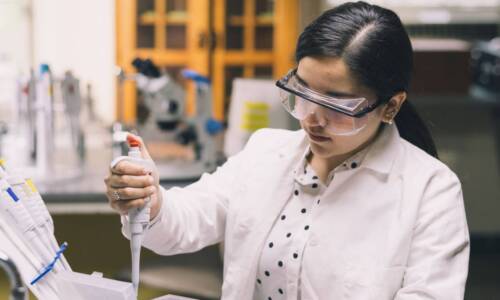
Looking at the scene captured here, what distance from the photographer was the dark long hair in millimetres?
1364

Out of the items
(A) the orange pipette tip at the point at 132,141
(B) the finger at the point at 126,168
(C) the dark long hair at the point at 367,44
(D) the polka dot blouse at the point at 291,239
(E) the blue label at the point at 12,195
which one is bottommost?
(D) the polka dot blouse at the point at 291,239

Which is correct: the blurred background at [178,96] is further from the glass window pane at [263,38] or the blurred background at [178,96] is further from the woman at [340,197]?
the woman at [340,197]

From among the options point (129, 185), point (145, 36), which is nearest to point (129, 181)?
point (129, 185)

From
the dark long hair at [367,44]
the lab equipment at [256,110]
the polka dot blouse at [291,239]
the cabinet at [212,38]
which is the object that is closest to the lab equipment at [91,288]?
the polka dot blouse at [291,239]

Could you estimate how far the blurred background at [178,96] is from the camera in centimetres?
279

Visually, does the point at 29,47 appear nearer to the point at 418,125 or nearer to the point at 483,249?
the point at 483,249

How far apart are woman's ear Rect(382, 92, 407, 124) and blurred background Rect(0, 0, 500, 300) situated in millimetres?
372

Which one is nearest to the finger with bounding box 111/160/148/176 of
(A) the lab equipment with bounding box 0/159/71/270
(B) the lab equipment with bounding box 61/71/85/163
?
(A) the lab equipment with bounding box 0/159/71/270

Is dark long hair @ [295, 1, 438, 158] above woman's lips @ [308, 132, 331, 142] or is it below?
above

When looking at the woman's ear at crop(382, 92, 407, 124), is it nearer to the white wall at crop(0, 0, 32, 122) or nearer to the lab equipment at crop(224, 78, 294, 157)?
the lab equipment at crop(224, 78, 294, 157)

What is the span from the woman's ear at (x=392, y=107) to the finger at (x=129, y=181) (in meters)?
0.54

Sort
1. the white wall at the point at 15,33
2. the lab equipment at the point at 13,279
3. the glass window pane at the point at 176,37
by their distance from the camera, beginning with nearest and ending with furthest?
the lab equipment at the point at 13,279, the white wall at the point at 15,33, the glass window pane at the point at 176,37

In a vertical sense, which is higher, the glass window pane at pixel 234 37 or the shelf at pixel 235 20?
the shelf at pixel 235 20

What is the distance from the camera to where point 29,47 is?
207 inches
